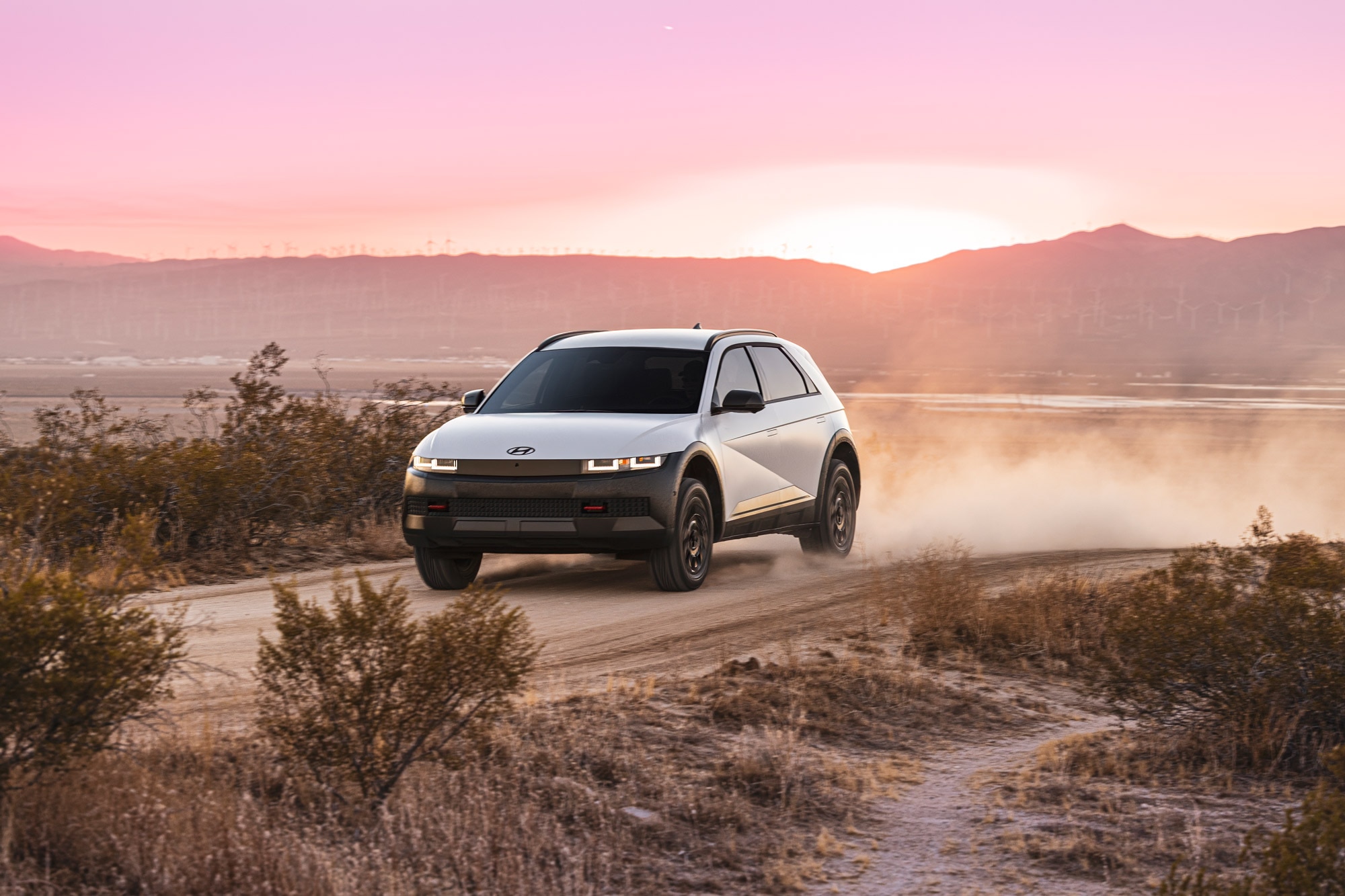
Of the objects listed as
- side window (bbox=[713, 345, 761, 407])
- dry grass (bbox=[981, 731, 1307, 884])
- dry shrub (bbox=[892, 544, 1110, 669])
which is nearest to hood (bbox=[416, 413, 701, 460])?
side window (bbox=[713, 345, 761, 407])

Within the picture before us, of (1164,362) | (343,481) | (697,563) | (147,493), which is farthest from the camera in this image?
(1164,362)

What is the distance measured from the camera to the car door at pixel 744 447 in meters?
11.6

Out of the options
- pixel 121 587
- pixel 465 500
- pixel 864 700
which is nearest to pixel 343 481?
pixel 465 500

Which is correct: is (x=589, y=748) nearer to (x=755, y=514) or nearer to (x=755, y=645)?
(x=755, y=645)

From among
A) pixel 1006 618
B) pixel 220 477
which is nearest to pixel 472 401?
pixel 220 477

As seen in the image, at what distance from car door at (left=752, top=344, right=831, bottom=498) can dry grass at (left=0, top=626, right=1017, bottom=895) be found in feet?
16.5

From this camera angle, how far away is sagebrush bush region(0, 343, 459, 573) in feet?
40.4

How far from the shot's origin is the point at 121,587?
18.5 feet

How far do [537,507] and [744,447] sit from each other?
7.02 ft

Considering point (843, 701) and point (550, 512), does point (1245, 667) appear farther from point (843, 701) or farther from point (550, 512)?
point (550, 512)

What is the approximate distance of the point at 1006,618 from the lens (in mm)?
10195

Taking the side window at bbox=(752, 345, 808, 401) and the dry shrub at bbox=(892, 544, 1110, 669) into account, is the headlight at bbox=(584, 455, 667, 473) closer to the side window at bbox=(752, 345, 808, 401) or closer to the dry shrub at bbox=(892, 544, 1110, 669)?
the dry shrub at bbox=(892, 544, 1110, 669)

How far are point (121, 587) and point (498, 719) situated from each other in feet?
6.34

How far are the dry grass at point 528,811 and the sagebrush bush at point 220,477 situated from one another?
5176 mm
